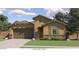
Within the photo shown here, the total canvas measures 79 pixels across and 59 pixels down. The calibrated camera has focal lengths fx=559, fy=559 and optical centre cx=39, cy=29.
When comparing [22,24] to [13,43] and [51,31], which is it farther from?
[51,31]

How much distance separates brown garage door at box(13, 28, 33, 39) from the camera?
39.5 feet

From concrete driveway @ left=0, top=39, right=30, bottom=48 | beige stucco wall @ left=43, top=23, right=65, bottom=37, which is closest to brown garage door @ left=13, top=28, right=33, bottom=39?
concrete driveway @ left=0, top=39, right=30, bottom=48

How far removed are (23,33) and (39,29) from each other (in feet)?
1.25

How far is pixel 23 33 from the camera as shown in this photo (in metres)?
12.1

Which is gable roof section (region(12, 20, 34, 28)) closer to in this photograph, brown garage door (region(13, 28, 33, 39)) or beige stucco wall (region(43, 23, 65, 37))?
brown garage door (region(13, 28, 33, 39))

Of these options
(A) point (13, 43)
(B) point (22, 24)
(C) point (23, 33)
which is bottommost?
(A) point (13, 43)

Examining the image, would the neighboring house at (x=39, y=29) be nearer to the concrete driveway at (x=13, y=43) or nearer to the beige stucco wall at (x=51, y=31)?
the beige stucco wall at (x=51, y=31)

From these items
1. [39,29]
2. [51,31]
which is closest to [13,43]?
[39,29]

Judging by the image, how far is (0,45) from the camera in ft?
39.0

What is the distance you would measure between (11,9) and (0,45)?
0.81m
